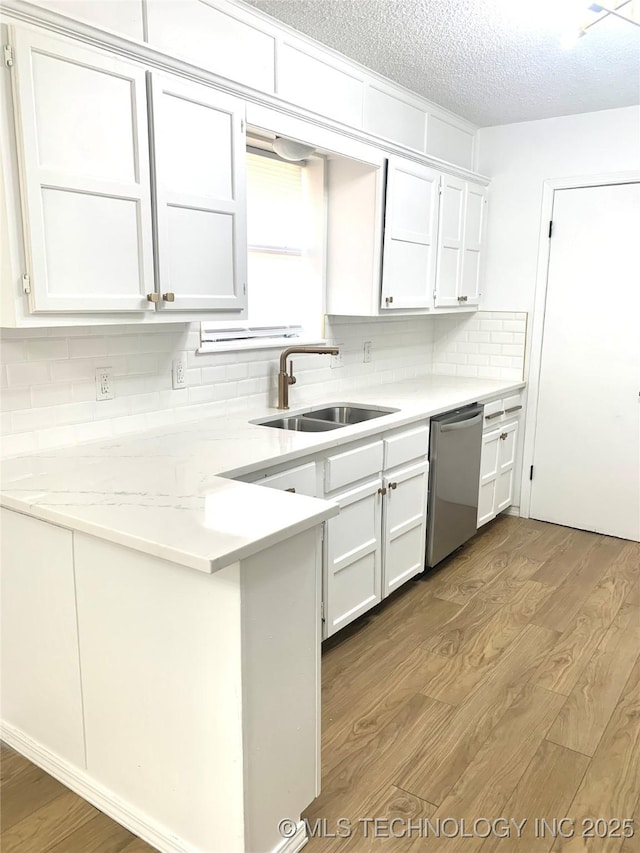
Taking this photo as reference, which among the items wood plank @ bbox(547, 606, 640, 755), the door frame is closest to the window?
the door frame

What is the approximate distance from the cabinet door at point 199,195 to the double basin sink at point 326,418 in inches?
28.3

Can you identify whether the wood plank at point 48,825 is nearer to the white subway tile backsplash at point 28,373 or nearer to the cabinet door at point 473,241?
the white subway tile backsplash at point 28,373

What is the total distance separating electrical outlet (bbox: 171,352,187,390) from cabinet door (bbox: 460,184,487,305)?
212 centimetres

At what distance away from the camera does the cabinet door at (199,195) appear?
212cm

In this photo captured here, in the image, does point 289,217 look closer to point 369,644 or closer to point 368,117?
point 368,117

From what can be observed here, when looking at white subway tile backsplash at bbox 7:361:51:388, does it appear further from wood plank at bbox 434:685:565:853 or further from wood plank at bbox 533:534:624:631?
wood plank at bbox 533:534:624:631

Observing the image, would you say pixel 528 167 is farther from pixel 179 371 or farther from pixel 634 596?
pixel 179 371

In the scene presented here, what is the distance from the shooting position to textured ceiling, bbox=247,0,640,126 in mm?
2471

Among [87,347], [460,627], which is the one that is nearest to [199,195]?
[87,347]

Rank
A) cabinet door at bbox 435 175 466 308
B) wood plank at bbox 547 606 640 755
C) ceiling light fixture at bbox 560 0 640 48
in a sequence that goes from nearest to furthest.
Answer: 1. ceiling light fixture at bbox 560 0 640 48
2. wood plank at bbox 547 606 640 755
3. cabinet door at bbox 435 175 466 308

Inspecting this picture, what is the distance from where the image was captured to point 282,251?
3344 millimetres

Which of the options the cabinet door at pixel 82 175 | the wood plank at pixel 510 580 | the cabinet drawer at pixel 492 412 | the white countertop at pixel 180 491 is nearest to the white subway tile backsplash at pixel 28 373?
the white countertop at pixel 180 491

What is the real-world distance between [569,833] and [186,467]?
157 centimetres

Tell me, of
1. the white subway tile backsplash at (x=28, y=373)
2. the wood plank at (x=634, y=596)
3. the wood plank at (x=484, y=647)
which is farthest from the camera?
the wood plank at (x=634, y=596)
